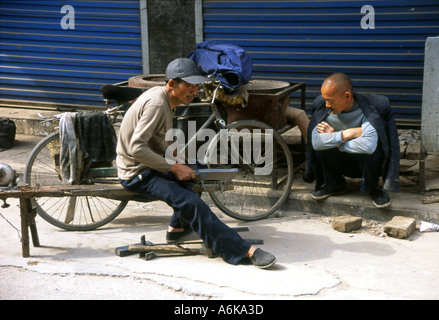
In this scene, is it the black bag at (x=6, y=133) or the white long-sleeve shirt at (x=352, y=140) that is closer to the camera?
the white long-sleeve shirt at (x=352, y=140)

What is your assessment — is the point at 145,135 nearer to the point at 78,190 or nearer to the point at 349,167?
the point at 78,190

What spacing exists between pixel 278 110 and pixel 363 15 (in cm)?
215

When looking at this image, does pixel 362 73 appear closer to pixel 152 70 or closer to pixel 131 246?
pixel 152 70

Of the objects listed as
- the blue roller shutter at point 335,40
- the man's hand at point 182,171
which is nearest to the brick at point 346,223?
the man's hand at point 182,171

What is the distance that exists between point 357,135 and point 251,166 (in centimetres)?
→ 111

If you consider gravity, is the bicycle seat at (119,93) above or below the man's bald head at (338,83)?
below

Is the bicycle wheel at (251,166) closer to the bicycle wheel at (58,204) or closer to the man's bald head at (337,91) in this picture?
the man's bald head at (337,91)

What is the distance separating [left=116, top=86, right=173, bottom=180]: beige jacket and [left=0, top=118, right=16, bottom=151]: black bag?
368 centimetres

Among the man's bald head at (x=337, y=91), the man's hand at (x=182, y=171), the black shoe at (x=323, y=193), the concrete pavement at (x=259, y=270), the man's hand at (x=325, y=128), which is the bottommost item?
the concrete pavement at (x=259, y=270)

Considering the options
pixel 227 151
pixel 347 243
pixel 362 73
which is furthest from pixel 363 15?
pixel 347 243

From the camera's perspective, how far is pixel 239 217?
6.41 meters

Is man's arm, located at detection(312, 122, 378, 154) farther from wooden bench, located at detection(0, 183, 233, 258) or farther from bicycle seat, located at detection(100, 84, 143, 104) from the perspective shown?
bicycle seat, located at detection(100, 84, 143, 104)

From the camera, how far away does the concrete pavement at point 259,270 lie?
474cm

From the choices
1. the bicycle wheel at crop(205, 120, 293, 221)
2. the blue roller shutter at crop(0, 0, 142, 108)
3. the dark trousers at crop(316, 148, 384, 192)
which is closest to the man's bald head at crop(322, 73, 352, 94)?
the dark trousers at crop(316, 148, 384, 192)
